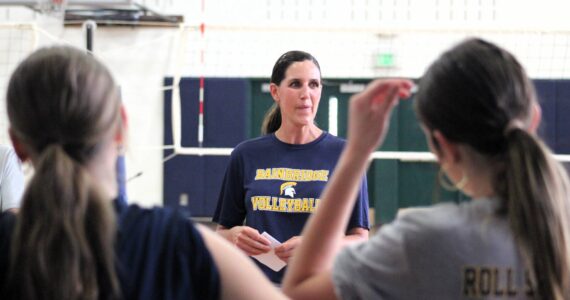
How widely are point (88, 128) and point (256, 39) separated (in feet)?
26.6

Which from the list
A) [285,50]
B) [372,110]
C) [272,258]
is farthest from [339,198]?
[285,50]

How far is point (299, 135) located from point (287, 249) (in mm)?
575

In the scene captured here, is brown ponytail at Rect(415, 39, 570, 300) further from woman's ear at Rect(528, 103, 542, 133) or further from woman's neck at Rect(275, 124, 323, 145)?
woman's neck at Rect(275, 124, 323, 145)

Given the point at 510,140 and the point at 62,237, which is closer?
the point at 62,237

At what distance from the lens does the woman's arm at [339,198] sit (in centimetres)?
128

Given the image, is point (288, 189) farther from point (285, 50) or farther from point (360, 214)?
point (285, 50)

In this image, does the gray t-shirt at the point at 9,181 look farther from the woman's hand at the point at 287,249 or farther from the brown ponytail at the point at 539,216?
the brown ponytail at the point at 539,216

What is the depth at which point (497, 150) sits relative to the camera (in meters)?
1.29

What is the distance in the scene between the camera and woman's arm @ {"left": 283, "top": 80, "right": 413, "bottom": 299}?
1.28 meters

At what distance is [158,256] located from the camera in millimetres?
1229

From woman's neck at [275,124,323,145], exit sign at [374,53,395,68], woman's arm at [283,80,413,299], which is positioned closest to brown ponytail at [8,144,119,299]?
woman's arm at [283,80,413,299]

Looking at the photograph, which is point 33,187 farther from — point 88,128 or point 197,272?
point 197,272

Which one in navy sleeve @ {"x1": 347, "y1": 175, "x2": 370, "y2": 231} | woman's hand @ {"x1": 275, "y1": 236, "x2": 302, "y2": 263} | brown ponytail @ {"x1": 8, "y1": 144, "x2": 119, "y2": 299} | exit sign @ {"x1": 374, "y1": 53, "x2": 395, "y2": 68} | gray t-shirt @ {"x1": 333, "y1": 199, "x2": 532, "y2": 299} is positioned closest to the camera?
brown ponytail @ {"x1": 8, "y1": 144, "x2": 119, "y2": 299}

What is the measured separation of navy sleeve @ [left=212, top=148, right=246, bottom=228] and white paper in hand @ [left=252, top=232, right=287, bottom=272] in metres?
0.26
